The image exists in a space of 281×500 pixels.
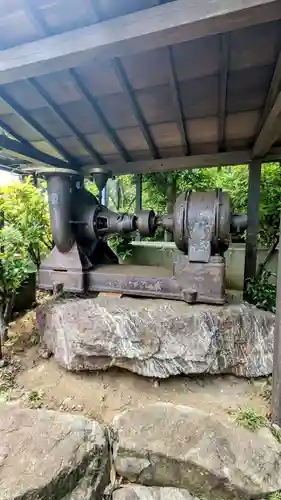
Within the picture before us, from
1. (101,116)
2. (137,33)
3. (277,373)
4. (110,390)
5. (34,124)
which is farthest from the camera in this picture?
(34,124)

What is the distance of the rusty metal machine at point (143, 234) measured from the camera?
2.21m

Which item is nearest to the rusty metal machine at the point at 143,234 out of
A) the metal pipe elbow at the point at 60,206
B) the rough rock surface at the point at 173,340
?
the metal pipe elbow at the point at 60,206

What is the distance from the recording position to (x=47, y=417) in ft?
5.74

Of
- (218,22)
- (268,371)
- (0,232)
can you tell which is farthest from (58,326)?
(218,22)

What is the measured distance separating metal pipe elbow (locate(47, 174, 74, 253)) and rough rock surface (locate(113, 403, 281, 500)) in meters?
1.61

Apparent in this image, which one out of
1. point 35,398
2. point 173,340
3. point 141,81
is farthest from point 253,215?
point 35,398

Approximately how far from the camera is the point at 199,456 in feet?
4.99

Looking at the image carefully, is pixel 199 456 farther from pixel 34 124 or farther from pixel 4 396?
pixel 34 124

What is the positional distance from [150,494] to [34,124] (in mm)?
2921

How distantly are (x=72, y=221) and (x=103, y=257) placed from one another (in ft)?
2.17

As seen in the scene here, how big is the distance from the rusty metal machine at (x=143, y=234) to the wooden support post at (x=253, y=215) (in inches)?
30.8

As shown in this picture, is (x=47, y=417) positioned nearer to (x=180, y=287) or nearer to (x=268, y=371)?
(x=180, y=287)

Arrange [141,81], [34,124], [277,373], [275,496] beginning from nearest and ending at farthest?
1. [275,496]
2. [277,373]
3. [141,81]
4. [34,124]

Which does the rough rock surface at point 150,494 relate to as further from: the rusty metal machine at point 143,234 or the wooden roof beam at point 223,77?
the wooden roof beam at point 223,77
